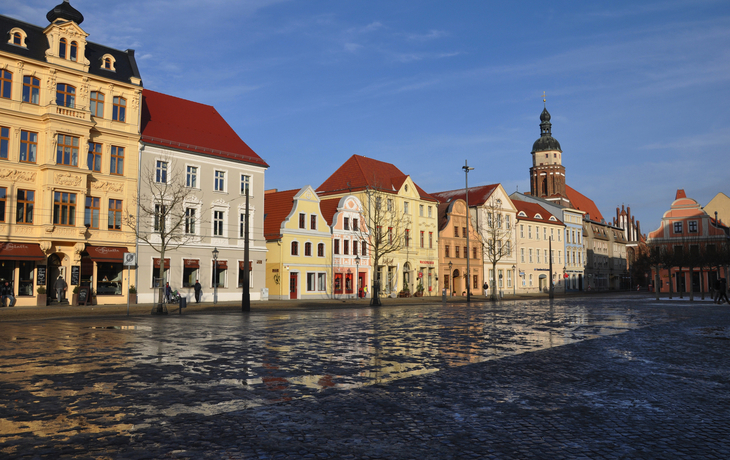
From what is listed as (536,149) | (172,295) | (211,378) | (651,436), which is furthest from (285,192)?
(536,149)

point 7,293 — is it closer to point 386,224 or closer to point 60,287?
point 60,287

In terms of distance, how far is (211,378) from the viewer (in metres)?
9.41

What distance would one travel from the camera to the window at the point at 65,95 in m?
37.9

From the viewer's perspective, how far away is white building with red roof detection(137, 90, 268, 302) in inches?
1657

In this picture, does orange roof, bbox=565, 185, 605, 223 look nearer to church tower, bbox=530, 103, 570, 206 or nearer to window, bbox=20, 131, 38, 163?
church tower, bbox=530, 103, 570, 206

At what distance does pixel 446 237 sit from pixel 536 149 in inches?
1863

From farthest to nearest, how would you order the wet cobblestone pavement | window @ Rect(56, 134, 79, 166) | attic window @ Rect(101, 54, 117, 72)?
attic window @ Rect(101, 54, 117, 72) → window @ Rect(56, 134, 79, 166) → the wet cobblestone pavement

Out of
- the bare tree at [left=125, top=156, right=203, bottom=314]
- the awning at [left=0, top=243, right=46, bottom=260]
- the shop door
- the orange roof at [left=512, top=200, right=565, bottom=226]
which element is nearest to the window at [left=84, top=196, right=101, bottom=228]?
the bare tree at [left=125, top=156, right=203, bottom=314]

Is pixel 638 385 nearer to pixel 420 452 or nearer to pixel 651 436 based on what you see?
pixel 651 436

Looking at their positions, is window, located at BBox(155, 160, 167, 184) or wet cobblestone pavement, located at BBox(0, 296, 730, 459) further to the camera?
window, located at BBox(155, 160, 167, 184)

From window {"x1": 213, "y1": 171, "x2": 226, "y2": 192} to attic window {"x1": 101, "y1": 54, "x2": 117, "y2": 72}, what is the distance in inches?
426

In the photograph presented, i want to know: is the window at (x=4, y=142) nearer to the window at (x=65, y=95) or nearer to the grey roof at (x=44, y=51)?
the window at (x=65, y=95)

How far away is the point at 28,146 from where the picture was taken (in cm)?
3650

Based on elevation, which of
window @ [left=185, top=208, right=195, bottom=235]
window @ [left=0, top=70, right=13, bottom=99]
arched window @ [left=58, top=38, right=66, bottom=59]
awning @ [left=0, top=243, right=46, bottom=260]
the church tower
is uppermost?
the church tower
